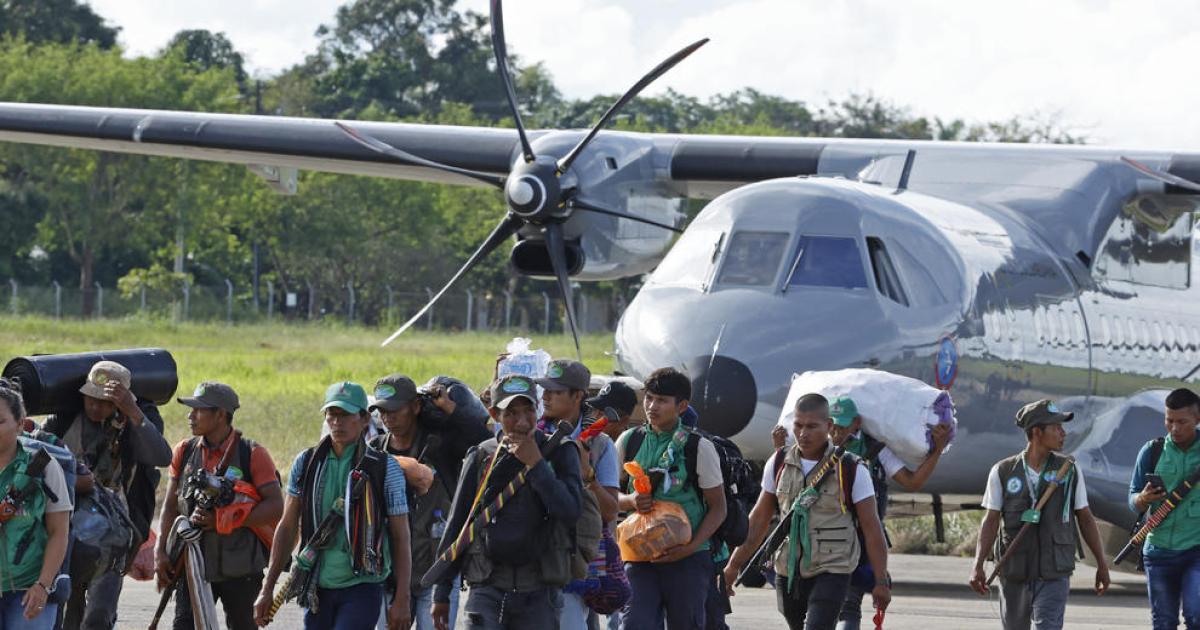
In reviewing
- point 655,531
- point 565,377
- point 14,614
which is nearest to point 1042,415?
point 655,531

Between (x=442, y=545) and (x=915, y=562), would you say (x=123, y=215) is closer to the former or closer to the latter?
(x=915, y=562)

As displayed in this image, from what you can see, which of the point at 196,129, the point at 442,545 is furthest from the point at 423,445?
the point at 196,129

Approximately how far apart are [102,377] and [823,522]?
9.98ft

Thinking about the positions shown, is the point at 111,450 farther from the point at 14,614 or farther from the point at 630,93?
the point at 630,93

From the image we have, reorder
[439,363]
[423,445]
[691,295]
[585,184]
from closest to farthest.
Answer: [423,445] < [691,295] < [585,184] < [439,363]

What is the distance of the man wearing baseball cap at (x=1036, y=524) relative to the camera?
356 inches

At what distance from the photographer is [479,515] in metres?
6.93

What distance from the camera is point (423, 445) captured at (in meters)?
8.70

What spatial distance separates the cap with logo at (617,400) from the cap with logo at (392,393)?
84cm

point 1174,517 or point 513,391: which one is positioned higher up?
point 513,391

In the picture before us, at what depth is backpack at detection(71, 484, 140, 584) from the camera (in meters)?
7.32

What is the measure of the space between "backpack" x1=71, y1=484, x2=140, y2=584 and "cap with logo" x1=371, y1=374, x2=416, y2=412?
1.13 metres

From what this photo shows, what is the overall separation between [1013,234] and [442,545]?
28.7ft

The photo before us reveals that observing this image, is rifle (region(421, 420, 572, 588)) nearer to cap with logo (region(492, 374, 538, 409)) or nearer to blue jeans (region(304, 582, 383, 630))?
cap with logo (region(492, 374, 538, 409))
